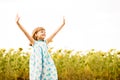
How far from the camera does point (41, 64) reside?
6.25 meters

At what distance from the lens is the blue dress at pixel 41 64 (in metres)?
6.23

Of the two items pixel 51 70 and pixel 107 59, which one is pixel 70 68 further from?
pixel 51 70

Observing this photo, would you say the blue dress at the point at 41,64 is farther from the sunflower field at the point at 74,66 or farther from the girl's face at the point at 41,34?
the sunflower field at the point at 74,66

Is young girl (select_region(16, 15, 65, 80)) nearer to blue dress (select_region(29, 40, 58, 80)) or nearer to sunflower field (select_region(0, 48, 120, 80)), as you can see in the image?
blue dress (select_region(29, 40, 58, 80))

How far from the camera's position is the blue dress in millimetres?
6234

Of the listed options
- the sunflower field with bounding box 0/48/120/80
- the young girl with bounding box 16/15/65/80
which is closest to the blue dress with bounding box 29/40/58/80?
the young girl with bounding box 16/15/65/80

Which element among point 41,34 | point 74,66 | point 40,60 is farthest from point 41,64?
point 74,66

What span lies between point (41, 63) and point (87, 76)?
3.71 meters

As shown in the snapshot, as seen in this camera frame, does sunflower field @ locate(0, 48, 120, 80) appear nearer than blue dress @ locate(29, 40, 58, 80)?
No

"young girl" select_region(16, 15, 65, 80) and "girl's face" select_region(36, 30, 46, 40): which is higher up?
"girl's face" select_region(36, 30, 46, 40)

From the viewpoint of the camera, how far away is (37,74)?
623cm

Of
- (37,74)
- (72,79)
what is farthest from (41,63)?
(72,79)

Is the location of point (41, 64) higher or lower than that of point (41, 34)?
lower

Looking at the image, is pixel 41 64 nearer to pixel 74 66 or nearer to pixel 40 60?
pixel 40 60
